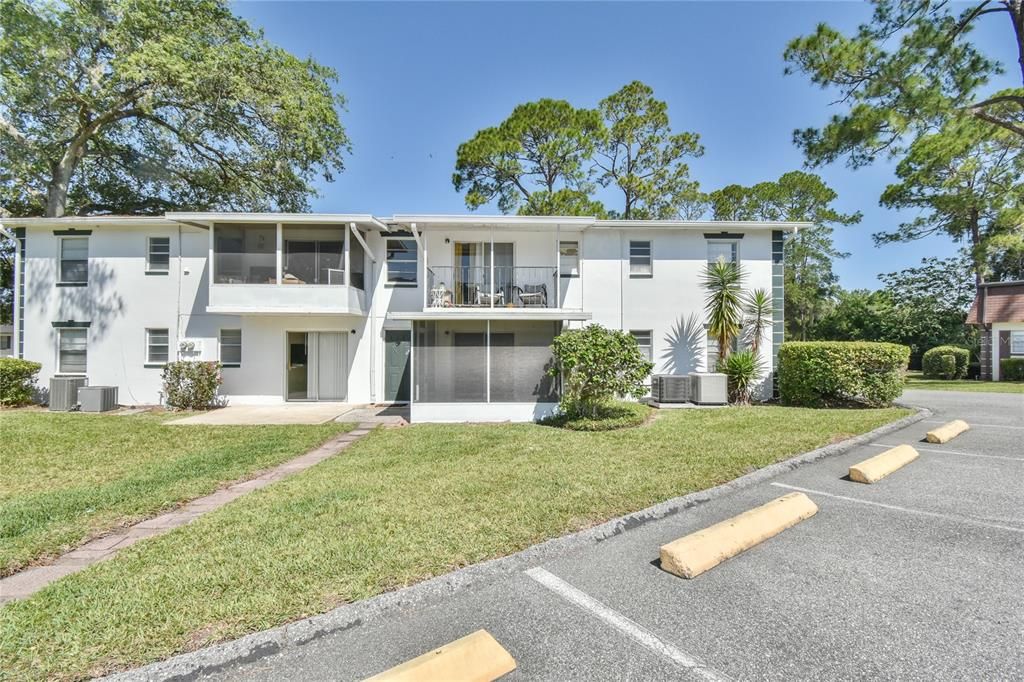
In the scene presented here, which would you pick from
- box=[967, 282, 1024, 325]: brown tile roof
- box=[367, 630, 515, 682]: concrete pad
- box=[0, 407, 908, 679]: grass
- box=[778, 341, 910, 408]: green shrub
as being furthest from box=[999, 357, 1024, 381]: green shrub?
box=[367, 630, 515, 682]: concrete pad

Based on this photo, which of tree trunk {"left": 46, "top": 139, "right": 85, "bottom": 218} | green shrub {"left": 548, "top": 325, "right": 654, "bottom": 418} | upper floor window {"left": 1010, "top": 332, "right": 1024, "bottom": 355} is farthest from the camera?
upper floor window {"left": 1010, "top": 332, "right": 1024, "bottom": 355}

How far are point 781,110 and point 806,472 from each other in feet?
45.6

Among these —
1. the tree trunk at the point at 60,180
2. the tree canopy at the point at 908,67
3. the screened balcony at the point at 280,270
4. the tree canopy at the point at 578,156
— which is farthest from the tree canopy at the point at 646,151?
the tree trunk at the point at 60,180

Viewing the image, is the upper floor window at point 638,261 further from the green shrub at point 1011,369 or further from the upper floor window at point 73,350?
the green shrub at point 1011,369

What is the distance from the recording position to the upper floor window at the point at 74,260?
12.7 m

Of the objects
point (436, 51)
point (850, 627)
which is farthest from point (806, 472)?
point (436, 51)

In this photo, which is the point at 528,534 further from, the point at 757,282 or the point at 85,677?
the point at 757,282

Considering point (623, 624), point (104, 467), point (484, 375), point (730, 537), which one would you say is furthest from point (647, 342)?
point (104, 467)

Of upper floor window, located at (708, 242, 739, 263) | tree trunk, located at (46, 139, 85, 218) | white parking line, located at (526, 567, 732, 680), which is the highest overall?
tree trunk, located at (46, 139, 85, 218)

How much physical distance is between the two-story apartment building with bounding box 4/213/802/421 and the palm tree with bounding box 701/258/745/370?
537 millimetres

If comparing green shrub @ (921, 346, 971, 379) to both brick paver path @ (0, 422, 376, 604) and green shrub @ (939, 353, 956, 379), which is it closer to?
green shrub @ (939, 353, 956, 379)

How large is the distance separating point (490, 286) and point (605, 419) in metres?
4.80

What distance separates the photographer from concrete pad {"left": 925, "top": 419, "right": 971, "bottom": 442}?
7.10 m

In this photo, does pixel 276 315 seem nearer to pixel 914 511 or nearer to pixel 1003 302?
pixel 914 511
